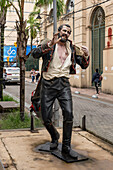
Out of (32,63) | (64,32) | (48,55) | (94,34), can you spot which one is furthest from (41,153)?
(32,63)

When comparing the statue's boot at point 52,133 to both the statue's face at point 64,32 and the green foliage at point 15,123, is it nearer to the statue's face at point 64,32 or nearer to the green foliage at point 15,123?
the statue's face at point 64,32

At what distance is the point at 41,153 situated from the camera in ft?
15.8

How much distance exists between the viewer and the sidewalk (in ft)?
13.8

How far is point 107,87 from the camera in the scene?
17891 millimetres

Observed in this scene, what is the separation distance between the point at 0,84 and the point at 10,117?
4.64 metres

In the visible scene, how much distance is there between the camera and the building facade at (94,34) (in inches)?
699

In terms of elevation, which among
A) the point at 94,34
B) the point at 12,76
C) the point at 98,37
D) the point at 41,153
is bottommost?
the point at 41,153

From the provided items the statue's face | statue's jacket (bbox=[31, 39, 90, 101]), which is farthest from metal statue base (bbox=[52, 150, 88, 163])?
the statue's face

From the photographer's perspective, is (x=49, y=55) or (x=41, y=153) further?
(x=41, y=153)

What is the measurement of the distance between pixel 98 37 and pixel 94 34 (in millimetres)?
661

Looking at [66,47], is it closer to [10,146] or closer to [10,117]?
[10,146]

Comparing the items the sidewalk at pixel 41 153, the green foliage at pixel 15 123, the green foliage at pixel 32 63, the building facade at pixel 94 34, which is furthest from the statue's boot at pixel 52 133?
the green foliage at pixel 32 63

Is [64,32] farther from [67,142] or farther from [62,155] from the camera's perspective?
[62,155]

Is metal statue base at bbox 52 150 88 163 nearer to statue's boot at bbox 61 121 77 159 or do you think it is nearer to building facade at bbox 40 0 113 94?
statue's boot at bbox 61 121 77 159
